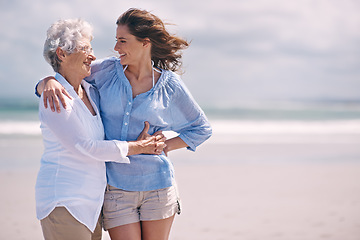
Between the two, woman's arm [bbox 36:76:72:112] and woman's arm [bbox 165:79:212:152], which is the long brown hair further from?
woman's arm [bbox 36:76:72:112]

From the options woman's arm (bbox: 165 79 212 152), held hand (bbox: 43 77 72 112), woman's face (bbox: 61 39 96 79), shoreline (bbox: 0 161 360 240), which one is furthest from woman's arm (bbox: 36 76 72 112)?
shoreline (bbox: 0 161 360 240)

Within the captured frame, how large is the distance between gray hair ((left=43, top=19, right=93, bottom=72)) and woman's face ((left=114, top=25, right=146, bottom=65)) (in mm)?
328

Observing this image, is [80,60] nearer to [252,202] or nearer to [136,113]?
[136,113]

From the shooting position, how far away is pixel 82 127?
226 cm

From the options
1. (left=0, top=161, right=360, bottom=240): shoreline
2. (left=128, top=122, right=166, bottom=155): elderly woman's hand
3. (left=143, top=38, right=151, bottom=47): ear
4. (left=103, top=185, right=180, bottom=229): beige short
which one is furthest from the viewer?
(left=0, top=161, right=360, bottom=240): shoreline

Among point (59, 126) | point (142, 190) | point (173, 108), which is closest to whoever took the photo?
point (59, 126)

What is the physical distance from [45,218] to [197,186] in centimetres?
476

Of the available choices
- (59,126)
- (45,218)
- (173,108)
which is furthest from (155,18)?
(45,218)

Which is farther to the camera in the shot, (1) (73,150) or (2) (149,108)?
(2) (149,108)

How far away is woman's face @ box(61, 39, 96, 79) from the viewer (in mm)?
2396

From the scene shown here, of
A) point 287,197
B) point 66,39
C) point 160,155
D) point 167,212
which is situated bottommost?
point 287,197

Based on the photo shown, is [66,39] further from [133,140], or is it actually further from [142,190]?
[142,190]

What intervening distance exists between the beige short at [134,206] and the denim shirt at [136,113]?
0.15 feet

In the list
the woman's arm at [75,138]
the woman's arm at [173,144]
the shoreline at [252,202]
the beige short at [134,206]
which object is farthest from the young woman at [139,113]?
the shoreline at [252,202]
